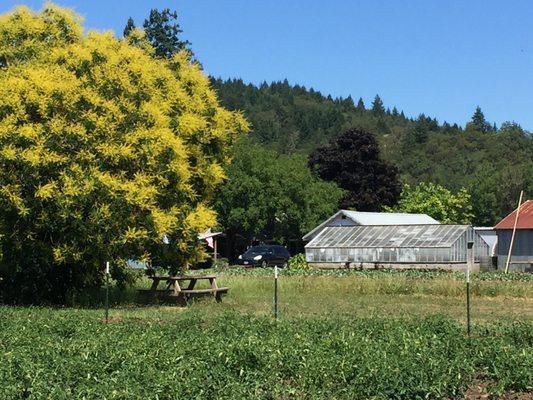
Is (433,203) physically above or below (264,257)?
above

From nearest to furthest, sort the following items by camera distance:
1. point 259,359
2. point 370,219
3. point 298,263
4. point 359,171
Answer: point 259,359, point 298,263, point 370,219, point 359,171

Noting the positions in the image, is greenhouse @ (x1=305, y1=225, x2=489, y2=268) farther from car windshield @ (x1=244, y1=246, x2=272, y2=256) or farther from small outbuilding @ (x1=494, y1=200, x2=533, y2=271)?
car windshield @ (x1=244, y1=246, x2=272, y2=256)

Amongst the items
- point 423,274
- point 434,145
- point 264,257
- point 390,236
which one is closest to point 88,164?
point 423,274

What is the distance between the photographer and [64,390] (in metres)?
7.61

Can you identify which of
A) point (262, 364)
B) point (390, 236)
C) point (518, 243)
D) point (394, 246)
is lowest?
point (262, 364)

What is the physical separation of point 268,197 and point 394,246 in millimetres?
17343

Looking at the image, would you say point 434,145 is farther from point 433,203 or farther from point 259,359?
point 259,359

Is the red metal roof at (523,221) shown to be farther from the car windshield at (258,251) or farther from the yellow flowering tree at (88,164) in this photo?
the yellow flowering tree at (88,164)

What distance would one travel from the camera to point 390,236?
148 feet

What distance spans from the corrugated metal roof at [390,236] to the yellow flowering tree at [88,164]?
23.1 metres

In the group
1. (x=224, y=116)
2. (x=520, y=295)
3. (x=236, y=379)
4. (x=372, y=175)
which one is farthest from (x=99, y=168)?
(x=372, y=175)

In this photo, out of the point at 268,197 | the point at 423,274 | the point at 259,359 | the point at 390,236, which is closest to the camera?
the point at 259,359

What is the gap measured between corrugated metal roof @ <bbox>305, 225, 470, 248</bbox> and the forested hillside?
30722mm

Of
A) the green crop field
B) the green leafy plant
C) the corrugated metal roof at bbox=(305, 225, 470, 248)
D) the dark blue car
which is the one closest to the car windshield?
the dark blue car
